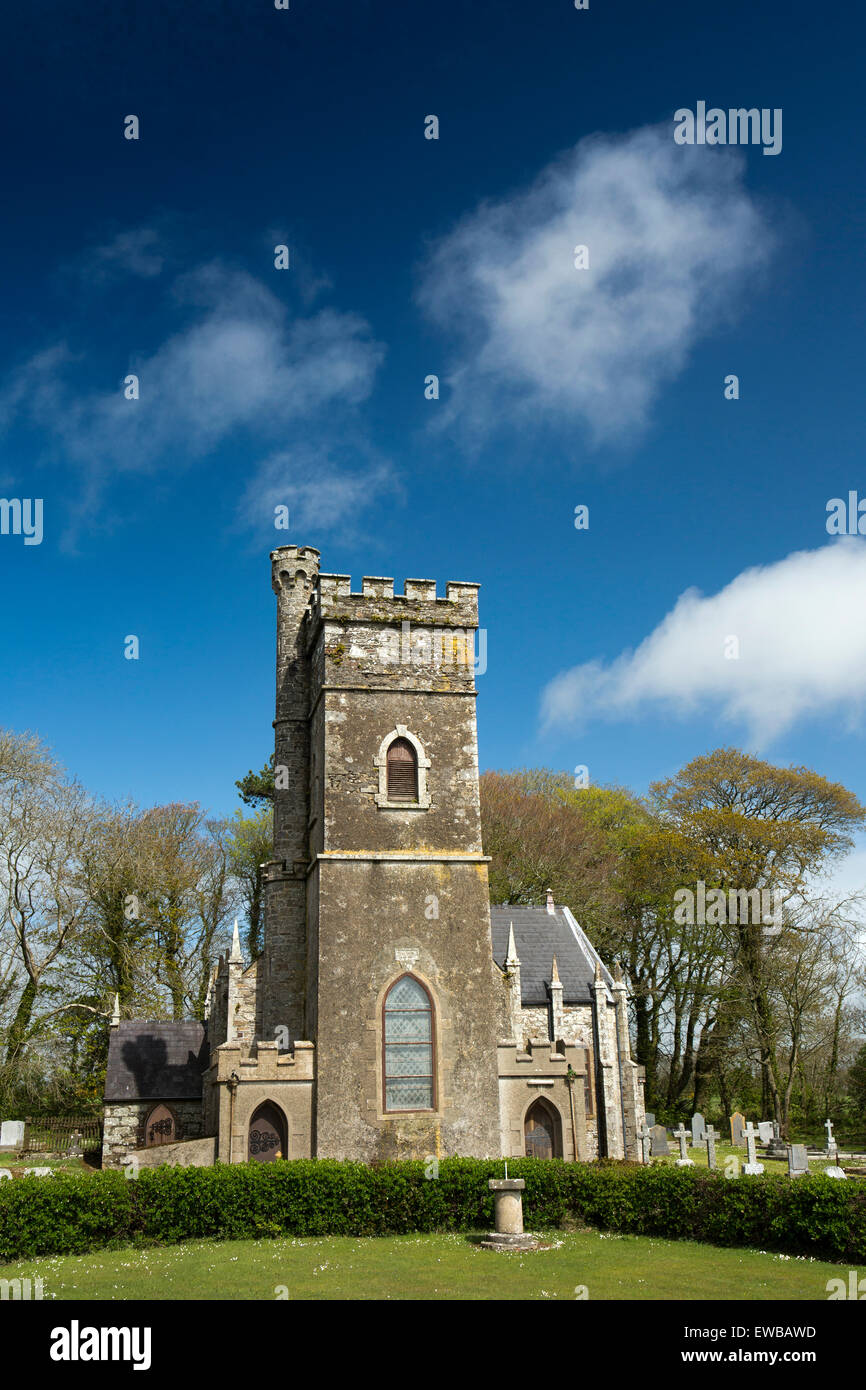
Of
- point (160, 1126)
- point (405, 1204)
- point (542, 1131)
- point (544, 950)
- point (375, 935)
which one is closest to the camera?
point (405, 1204)

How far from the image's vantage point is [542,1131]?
72.0ft

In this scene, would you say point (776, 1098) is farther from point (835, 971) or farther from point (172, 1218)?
point (172, 1218)

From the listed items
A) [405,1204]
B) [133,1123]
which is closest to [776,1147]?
→ [133,1123]

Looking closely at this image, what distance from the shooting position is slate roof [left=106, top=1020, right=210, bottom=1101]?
2886cm

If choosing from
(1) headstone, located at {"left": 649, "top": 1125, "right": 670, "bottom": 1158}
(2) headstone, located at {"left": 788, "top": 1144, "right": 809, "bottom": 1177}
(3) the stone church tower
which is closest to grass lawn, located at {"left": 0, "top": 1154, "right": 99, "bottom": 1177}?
(3) the stone church tower

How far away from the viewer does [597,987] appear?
29.7m

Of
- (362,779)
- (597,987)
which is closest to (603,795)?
(597,987)

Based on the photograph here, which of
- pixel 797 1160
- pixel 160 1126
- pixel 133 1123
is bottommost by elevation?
pixel 160 1126

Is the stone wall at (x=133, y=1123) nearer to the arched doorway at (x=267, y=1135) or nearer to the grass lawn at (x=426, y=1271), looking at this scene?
the arched doorway at (x=267, y=1135)

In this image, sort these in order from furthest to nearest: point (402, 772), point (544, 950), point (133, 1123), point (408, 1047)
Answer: point (544, 950) → point (133, 1123) → point (402, 772) → point (408, 1047)

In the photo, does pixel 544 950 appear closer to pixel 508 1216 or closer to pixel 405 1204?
pixel 405 1204

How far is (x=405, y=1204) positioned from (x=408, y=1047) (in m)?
3.54

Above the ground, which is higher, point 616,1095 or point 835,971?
point 835,971
